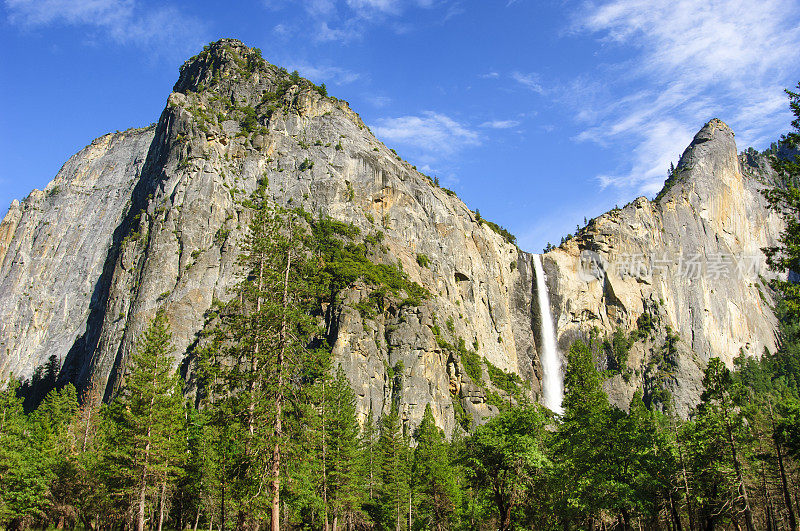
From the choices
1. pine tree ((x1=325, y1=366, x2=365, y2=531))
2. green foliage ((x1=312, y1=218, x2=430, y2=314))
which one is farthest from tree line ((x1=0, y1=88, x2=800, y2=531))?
green foliage ((x1=312, y1=218, x2=430, y2=314))

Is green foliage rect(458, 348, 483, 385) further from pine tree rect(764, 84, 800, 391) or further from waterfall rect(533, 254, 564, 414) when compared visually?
pine tree rect(764, 84, 800, 391)

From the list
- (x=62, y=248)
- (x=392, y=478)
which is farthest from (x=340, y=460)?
(x=62, y=248)

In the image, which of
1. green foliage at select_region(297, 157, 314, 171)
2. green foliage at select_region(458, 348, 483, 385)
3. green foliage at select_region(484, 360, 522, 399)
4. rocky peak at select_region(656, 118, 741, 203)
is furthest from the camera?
rocky peak at select_region(656, 118, 741, 203)

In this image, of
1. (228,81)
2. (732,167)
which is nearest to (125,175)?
(228,81)

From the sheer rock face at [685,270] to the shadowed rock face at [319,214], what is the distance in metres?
0.52

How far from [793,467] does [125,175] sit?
425ft

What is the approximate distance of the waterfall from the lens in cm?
Answer: 10738

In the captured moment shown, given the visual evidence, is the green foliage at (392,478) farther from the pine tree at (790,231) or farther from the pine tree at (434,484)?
the pine tree at (790,231)

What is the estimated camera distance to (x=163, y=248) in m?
80.6

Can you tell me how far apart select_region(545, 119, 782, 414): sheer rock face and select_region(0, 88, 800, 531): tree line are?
3085 inches

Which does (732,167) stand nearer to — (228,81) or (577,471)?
(228,81)

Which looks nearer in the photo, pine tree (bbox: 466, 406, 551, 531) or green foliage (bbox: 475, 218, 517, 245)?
pine tree (bbox: 466, 406, 551, 531)

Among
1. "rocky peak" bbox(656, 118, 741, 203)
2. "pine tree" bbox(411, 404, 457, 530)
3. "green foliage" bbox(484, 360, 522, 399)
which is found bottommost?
"pine tree" bbox(411, 404, 457, 530)

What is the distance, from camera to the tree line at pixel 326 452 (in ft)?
74.6
